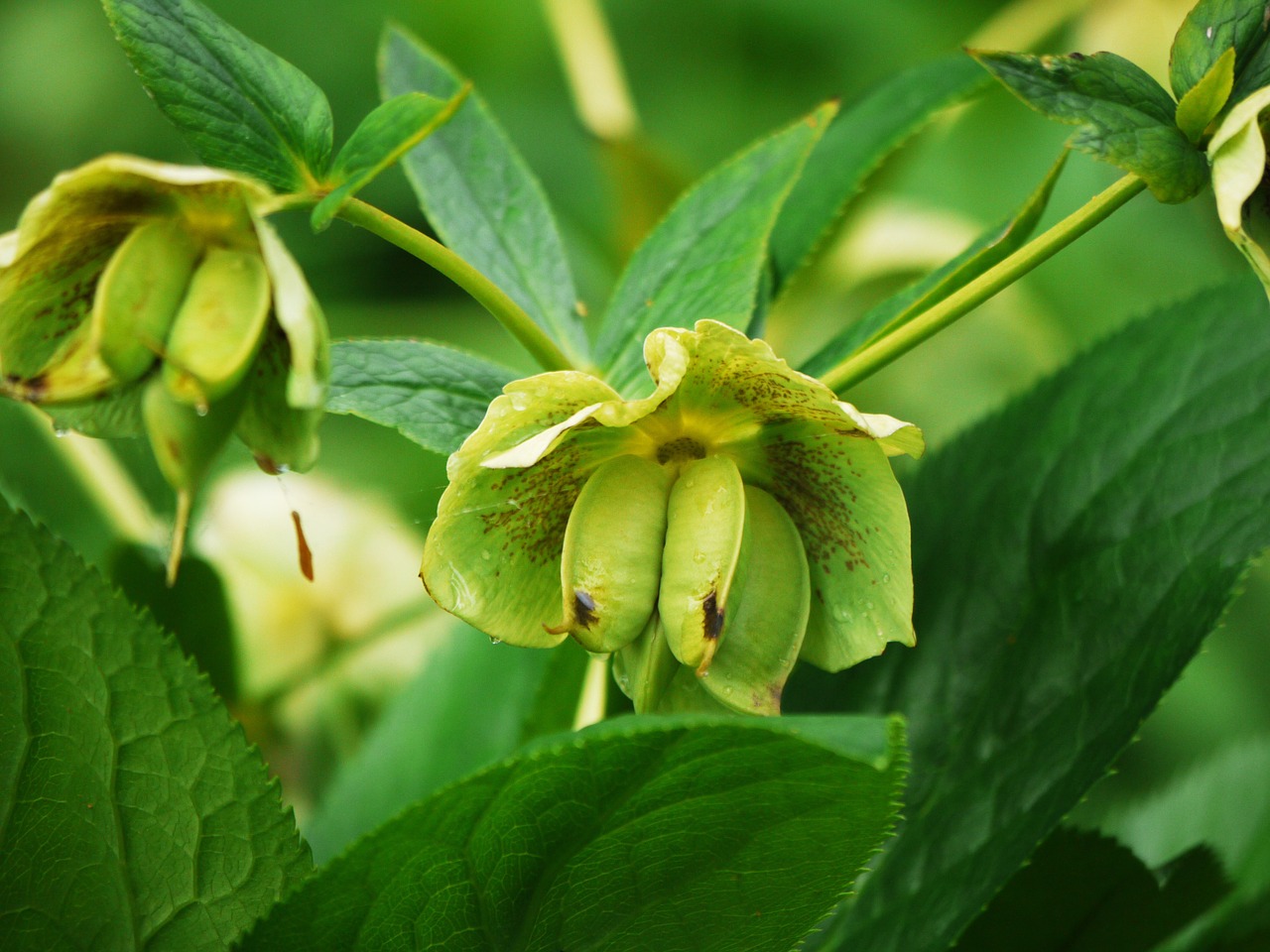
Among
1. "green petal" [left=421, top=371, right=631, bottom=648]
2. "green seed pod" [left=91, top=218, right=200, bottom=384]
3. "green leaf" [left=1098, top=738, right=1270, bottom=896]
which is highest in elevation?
"green seed pod" [left=91, top=218, right=200, bottom=384]

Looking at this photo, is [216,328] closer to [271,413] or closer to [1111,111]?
[271,413]

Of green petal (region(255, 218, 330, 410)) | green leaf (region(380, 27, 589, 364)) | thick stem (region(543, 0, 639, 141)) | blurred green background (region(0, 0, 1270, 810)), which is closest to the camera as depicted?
green petal (region(255, 218, 330, 410))

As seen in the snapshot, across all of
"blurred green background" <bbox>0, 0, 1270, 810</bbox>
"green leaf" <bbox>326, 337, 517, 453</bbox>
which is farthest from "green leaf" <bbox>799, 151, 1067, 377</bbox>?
"blurred green background" <bbox>0, 0, 1270, 810</bbox>

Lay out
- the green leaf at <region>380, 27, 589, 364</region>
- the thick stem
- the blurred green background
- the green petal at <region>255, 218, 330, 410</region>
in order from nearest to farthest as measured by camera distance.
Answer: the green petal at <region>255, 218, 330, 410</region>
the green leaf at <region>380, 27, 589, 364</region>
the thick stem
the blurred green background

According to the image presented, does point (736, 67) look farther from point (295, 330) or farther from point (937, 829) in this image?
point (295, 330)

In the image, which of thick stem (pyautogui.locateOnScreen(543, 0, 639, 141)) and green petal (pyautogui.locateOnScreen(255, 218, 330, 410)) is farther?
thick stem (pyautogui.locateOnScreen(543, 0, 639, 141))

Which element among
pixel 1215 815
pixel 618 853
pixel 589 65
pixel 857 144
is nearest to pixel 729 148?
pixel 589 65

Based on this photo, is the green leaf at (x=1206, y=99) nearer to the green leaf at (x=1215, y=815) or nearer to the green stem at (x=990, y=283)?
the green stem at (x=990, y=283)

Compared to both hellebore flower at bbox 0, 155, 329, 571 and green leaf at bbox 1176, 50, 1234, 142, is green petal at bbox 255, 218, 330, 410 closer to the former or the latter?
hellebore flower at bbox 0, 155, 329, 571
